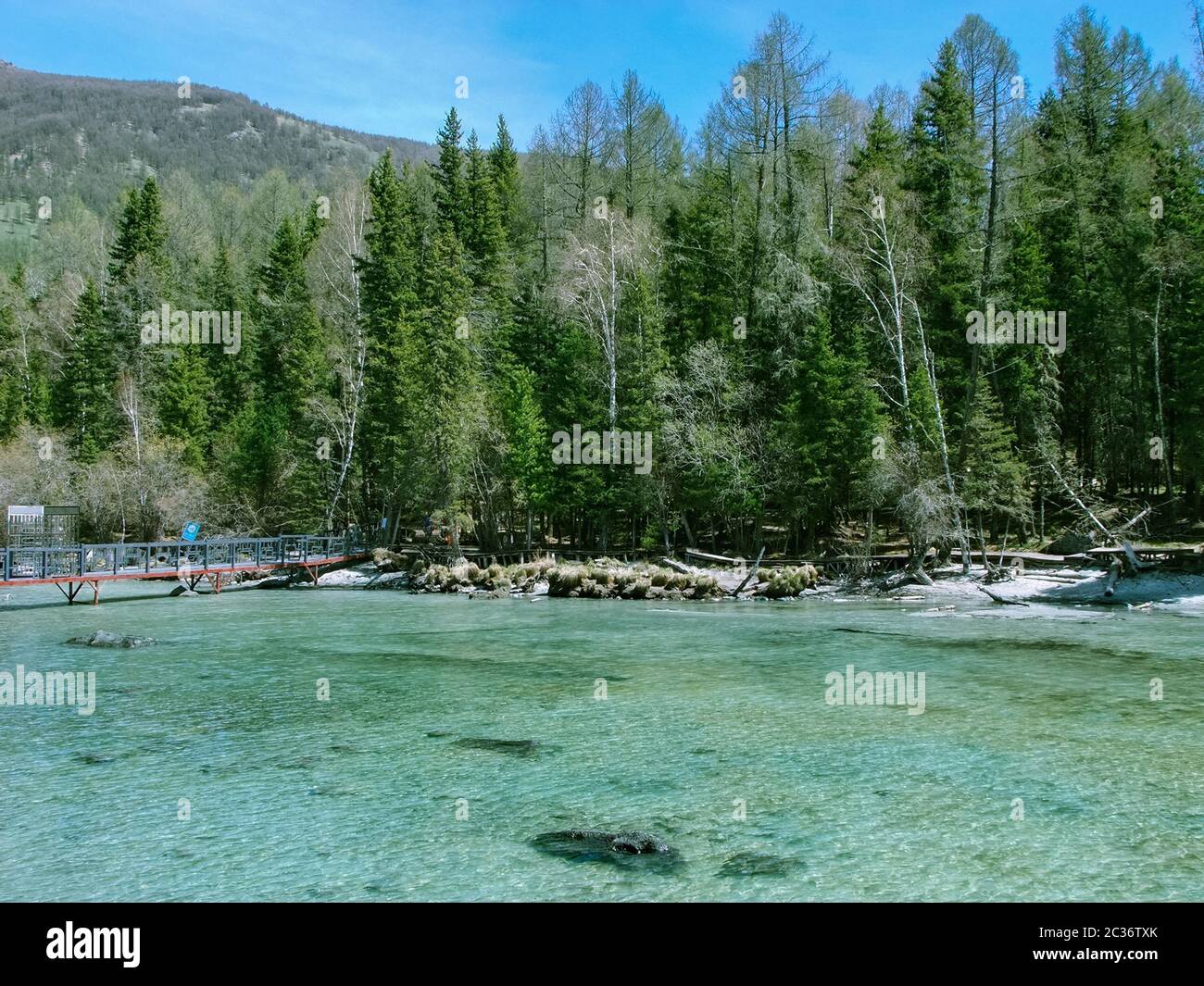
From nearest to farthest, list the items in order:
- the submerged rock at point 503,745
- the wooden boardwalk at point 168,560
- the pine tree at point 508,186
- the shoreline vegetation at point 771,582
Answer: the submerged rock at point 503,745, the shoreline vegetation at point 771,582, the wooden boardwalk at point 168,560, the pine tree at point 508,186

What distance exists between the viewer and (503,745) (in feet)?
36.3

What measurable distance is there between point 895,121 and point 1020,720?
4250 centimetres

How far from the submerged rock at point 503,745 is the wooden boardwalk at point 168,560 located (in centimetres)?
2121

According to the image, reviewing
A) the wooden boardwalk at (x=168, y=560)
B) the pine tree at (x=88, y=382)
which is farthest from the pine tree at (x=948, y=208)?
the pine tree at (x=88, y=382)

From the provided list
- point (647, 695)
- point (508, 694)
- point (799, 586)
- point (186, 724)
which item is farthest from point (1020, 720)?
point (799, 586)

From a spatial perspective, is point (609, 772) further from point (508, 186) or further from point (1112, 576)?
point (508, 186)

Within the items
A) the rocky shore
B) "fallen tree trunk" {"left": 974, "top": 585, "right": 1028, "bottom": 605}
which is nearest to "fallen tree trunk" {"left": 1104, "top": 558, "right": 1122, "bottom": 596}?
"fallen tree trunk" {"left": 974, "top": 585, "right": 1028, "bottom": 605}

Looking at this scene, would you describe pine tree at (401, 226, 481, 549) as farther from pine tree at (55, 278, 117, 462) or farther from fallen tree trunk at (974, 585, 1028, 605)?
fallen tree trunk at (974, 585, 1028, 605)

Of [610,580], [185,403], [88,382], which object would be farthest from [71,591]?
[88,382]

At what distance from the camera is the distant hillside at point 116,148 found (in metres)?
129

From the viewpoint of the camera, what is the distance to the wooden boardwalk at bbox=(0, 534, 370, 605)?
28.1 metres

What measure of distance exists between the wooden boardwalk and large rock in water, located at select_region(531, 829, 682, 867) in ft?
80.8

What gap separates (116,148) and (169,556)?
511 feet

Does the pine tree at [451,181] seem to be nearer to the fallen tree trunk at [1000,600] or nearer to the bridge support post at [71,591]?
the bridge support post at [71,591]
